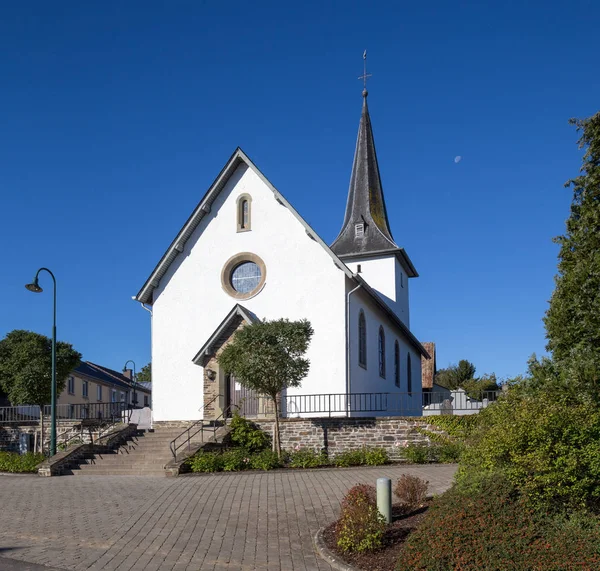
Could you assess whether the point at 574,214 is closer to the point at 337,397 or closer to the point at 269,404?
the point at 337,397

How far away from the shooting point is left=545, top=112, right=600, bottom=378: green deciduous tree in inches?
418

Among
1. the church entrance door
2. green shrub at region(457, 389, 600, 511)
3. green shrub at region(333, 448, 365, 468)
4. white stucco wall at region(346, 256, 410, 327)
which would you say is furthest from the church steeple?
green shrub at region(457, 389, 600, 511)

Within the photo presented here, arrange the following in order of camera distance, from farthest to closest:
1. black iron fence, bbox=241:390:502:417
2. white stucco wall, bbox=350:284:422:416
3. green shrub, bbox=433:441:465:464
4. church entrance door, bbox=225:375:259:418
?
1. church entrance door, bbox=225:375:259:418
2. white stucco wall, bbox=350:284:422:416
3. black iron fence, bbox=241:390:502:417
4. green shrub, bbox=433:441:465:464

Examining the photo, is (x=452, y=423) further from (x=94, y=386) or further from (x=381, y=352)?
(x=94, y=386)

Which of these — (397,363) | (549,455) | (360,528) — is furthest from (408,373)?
(360,528)

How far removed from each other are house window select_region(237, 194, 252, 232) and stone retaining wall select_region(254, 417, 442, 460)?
24.6 feet

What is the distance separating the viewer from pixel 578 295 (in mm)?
10758

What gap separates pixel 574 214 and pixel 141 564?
8.53 m

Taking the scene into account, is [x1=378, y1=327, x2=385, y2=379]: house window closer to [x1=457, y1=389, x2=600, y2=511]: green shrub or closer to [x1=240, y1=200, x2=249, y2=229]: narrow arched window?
[x1=240, y1=200, x2=249, y2=229]: narrow arched window

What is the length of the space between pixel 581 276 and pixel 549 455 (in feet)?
9.66

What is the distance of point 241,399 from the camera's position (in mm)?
25047

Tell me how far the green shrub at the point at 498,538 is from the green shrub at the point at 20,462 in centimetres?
1604

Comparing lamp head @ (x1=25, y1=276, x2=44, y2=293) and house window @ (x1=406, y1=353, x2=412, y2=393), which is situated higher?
lamp head @ (x1=25, y1=276, x2=44, y2=293)

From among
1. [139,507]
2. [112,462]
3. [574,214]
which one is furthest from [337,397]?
[574,214]
